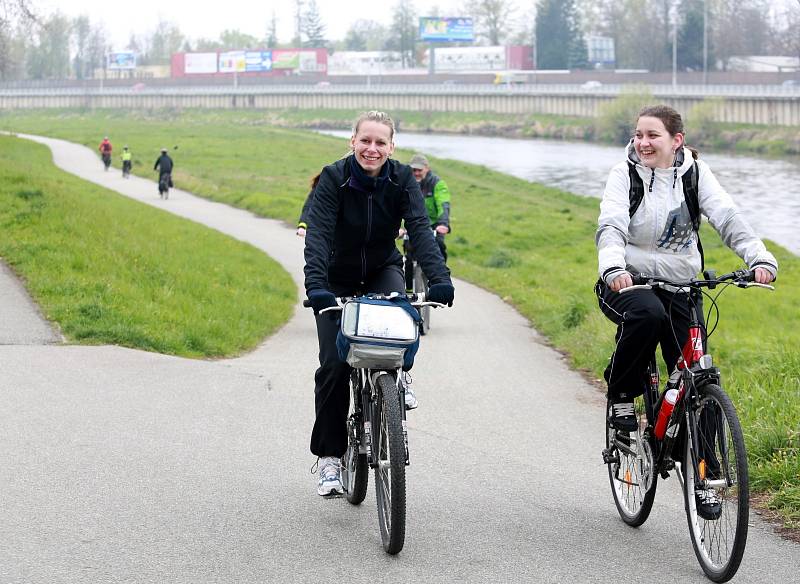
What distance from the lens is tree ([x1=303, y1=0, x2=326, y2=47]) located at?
192625 mm

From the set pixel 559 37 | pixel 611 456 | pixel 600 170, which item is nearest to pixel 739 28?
pixel 559 37

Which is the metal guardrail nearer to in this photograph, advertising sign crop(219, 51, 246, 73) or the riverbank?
the riverbank

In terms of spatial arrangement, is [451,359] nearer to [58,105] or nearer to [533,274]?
[533,274]

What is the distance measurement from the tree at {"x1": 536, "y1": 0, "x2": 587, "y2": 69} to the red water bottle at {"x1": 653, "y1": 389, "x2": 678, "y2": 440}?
140 meters

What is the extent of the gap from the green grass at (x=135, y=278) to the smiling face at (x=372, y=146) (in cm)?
544

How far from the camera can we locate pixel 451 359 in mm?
11125

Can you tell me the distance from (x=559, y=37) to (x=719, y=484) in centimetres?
14317

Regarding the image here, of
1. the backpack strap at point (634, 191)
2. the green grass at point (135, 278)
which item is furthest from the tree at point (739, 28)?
the backpack strap at point (634, 191)

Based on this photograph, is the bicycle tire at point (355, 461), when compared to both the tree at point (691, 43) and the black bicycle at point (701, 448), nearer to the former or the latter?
the black bicycle at point (701, 448)

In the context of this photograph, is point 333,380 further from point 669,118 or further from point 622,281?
point 669,118

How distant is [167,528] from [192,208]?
26822 millimetres

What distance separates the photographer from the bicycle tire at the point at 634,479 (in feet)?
17.7

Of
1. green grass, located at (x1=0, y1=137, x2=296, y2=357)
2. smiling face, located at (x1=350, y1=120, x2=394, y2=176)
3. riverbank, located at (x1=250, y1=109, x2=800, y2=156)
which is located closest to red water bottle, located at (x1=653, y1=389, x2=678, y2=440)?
smiling face, located at (x1=350, y1=120, x2=394, y2=176)

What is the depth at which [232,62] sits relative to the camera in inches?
6324
